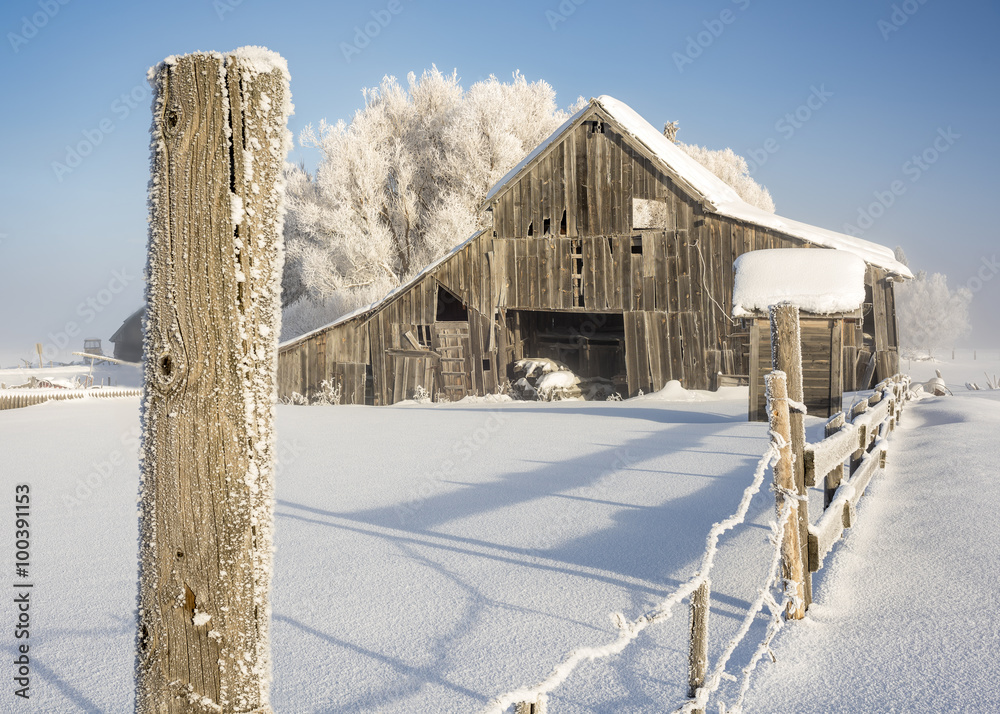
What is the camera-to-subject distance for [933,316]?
69.6 meters

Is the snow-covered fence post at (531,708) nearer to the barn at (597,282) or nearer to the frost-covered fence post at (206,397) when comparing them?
the frost-covered fence post at (206,397)

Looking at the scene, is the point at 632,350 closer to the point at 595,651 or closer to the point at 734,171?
the point at 595,651

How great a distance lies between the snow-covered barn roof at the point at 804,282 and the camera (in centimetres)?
986

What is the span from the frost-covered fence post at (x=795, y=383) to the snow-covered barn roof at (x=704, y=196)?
12.3m

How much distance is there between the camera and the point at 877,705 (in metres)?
2.73

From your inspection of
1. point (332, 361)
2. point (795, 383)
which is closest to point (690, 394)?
point (332, 361)

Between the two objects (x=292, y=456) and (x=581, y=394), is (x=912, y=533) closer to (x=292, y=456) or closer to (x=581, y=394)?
(x=292, y=456)

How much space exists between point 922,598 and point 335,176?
30.7 m

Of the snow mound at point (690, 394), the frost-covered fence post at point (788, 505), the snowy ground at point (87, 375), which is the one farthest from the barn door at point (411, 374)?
the snowy ground at point (87, 375)

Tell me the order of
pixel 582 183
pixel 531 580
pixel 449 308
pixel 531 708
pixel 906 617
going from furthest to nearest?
pixel 449 308
pixel 582 183
pixel 531 580
pixel 906 617
pixel 531 708

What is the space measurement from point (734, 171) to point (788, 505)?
167 ft

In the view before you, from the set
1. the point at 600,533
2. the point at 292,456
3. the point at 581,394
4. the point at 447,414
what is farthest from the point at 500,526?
the point at 581,394

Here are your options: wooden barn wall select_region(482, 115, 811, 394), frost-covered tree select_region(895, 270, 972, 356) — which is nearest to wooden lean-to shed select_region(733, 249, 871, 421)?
wooden barn wall select_region(482, 115, 811, 394)

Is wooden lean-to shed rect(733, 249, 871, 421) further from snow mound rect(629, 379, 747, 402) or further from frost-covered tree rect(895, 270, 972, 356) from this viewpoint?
frost-covered tree rect(895, 270, 972, 356)
